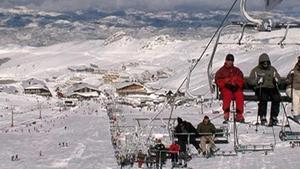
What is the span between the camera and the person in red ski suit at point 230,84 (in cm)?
862

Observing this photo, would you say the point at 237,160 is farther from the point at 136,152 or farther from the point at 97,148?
the point at 136,152

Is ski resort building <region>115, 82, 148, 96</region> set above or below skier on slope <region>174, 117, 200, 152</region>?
above

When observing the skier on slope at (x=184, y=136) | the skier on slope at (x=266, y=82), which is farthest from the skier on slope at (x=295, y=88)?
the skier on slope at (x=184, y=136)

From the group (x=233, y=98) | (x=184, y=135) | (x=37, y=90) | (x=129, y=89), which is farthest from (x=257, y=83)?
(x=129, y=89)

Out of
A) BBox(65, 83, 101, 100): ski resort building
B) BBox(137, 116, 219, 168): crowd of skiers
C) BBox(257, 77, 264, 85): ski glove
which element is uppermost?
BBox(65, 83, 101, 100): ski resort building

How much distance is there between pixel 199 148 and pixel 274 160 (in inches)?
518

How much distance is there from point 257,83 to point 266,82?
0.40ft

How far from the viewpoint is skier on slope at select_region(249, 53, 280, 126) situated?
8.73 meters

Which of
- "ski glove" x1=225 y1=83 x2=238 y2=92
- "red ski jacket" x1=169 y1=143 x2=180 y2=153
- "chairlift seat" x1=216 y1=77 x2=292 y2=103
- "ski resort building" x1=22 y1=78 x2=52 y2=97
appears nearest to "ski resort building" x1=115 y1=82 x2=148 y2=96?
"ski resort building" x1=22 y1=78 x2=52 y2=97

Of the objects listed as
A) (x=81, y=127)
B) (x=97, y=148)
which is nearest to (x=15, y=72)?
(x=81, y=127)

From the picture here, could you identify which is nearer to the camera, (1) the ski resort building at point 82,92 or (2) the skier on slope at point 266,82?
(2) the skier on slope at point 266,82

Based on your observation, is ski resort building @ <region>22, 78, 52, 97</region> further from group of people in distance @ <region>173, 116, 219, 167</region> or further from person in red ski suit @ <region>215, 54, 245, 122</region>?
person in red ski suit @ <region>215, 54, 245, 122</region>

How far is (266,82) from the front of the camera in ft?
28.7

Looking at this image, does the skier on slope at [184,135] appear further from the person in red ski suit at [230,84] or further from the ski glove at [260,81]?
the ski glove at [260,81]
